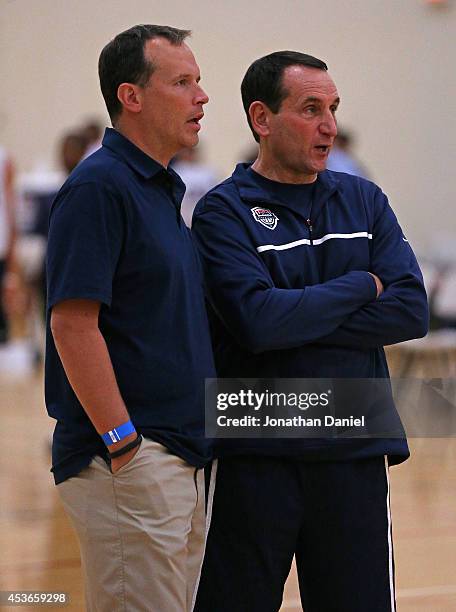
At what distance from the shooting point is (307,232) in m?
2.40

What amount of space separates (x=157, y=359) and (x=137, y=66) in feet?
2.04

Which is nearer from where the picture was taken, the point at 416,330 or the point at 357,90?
the point at 416,330

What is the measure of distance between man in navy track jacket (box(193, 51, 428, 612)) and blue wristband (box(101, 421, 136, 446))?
0.32 metres

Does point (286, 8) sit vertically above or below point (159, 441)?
above

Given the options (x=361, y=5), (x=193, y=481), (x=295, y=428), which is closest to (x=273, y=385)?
(x=295, y=428)

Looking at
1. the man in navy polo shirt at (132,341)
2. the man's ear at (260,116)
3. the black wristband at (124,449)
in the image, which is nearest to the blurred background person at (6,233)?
the man's ear at (260,116)

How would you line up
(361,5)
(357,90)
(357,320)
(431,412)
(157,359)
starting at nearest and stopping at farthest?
(157,359) → (357,320) → (431,412) → (361,5) → (357,90)

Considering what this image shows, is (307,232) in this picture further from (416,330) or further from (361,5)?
(361,5)

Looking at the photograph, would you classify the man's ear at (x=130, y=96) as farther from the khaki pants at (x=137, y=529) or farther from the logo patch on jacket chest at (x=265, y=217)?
the khaki pants at (x=137, y=529)

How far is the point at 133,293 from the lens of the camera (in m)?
2.17

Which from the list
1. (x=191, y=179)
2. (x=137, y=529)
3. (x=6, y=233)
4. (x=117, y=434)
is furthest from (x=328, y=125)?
(x=191, y=179)

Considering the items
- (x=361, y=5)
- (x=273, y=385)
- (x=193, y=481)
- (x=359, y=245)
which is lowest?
(x=193, y=481)

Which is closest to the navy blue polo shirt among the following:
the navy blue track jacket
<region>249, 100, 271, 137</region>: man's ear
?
the navy blue track jacket

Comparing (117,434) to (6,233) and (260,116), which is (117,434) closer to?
(260,116)
